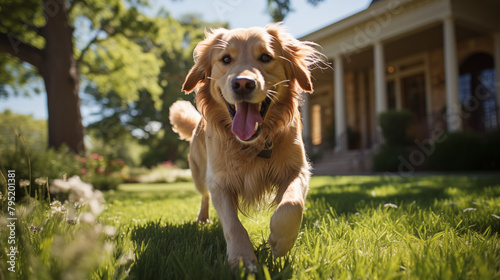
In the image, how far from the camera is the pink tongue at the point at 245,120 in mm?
2117

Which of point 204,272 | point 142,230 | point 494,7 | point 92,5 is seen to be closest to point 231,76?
point 204,272

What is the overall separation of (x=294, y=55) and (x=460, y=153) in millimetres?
9934

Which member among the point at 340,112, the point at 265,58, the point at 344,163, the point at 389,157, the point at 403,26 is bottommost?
the point at 344,163

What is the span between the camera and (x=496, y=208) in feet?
9.73

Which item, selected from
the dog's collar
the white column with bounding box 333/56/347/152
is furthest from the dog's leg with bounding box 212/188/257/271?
the white column with bounding box 333/56/347/152

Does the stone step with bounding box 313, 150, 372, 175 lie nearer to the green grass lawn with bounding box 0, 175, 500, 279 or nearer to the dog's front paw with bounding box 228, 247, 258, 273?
the green grass lawn with bounding box 0, 175, 500, 279

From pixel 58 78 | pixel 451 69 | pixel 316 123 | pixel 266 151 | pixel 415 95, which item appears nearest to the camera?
pixel 266 151

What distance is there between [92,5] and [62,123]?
4535 mm

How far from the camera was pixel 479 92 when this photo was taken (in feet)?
44.7

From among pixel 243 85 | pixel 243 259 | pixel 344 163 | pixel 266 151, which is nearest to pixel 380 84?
pixel 344 163

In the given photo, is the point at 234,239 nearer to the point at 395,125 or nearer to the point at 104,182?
the point at 104,182

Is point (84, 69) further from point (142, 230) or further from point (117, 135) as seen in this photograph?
point (117, 135)

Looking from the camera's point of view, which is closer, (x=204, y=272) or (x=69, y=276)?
(x=69, y=276)

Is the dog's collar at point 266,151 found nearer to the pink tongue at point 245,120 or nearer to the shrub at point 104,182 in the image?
the pink tongue at point 245,120
